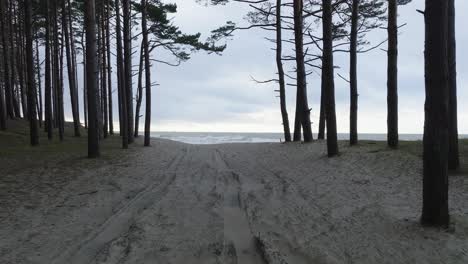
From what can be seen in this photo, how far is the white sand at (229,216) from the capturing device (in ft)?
14.0

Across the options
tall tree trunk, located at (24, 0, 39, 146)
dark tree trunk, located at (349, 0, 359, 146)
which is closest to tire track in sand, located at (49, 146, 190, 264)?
dark tree trunk, located at (349, 0, 359, 146)

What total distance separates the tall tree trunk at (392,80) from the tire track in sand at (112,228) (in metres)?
7.29

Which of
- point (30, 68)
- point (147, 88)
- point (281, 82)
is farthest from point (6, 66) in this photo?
point (281, 82)

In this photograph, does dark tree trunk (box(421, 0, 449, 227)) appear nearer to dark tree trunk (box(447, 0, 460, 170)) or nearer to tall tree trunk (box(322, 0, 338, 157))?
dark tree trunk (box(447, 0, 460, 170))

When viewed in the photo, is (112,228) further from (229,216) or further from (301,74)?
(301,74)

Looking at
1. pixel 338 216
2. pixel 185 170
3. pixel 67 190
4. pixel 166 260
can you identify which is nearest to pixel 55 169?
pixel 67 190

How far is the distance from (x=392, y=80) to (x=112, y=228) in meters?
9.59

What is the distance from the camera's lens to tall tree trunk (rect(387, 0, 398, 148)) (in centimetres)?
1145

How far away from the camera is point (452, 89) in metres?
8.02

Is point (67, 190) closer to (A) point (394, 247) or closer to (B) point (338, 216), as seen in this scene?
(B) point (338, 216)

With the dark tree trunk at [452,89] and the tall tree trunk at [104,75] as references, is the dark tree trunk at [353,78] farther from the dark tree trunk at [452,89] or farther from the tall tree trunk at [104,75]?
the tall tree trunk at [104,75]

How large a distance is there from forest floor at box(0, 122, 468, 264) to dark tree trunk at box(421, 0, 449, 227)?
1.17 ft

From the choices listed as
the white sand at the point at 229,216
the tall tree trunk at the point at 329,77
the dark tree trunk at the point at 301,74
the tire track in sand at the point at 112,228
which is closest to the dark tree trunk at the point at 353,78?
the tall tree trunk at the point at 329,77

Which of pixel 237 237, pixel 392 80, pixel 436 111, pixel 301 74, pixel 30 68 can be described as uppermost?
pixel 30 68
